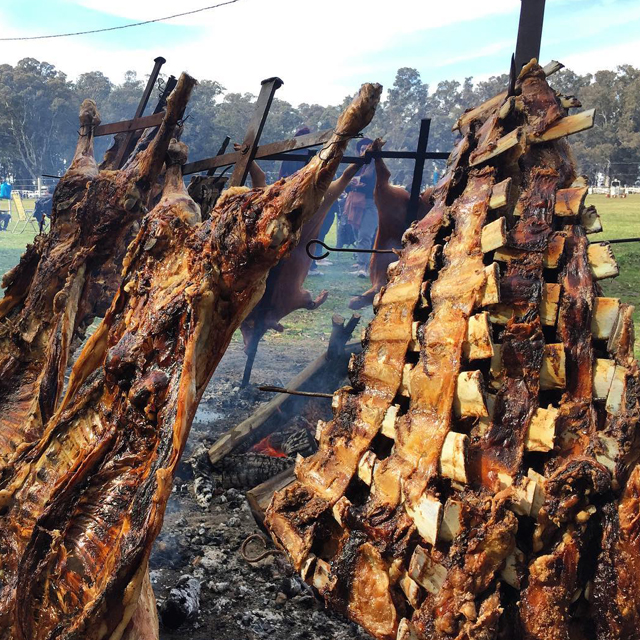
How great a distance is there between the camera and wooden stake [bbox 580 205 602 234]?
7.41ft

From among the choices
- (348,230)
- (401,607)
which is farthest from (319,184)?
(348,230)

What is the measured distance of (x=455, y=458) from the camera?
176 centimetres

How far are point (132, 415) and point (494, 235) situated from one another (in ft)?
5.56

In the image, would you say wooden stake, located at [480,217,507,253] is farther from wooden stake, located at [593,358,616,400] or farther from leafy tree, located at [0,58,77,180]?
leafy tree, located at [0,58,77,180]

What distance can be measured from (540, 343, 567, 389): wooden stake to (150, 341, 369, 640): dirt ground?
1.65m

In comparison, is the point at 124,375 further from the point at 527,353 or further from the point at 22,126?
the point at 22,126

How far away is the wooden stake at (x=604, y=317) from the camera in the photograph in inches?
79.0

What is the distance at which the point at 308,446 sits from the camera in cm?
447

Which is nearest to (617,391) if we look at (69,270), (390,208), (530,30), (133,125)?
(530,30)

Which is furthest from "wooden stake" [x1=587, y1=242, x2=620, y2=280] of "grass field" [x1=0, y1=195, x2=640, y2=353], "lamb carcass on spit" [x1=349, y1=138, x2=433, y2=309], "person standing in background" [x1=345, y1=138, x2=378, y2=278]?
"person standing in background" [x1=345, y1=138, x2=378, y2=278]

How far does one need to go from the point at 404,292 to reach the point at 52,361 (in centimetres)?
236

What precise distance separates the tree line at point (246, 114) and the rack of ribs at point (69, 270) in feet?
56.0

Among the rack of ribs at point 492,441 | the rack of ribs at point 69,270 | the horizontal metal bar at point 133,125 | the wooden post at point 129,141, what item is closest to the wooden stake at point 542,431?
the rack of ribs at point 492,441

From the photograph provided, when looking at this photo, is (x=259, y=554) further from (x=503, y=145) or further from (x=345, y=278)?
(x=345, y=278)
